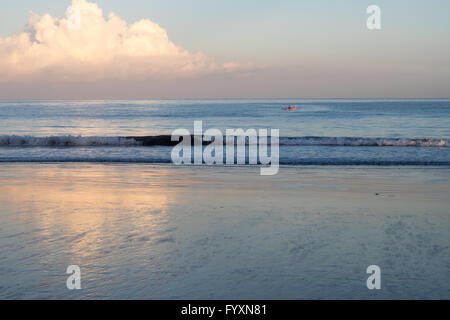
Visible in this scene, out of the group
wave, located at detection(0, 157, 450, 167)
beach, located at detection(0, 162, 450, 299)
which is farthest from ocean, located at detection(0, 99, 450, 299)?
wave, located at detection(0, 157, 450, 167)

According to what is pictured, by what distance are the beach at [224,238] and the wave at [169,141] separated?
40.0ft

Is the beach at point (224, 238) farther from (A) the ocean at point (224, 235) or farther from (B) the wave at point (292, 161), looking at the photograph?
(B) the wave at point (292, 161)

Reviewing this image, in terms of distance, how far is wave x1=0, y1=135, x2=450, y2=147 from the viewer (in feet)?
69.8

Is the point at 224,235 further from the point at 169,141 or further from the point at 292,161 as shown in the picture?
the point at 169,141

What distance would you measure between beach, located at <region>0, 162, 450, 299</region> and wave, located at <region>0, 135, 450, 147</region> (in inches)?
480

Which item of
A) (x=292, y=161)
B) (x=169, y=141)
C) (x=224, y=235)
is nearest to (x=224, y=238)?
(x=224, y=235)

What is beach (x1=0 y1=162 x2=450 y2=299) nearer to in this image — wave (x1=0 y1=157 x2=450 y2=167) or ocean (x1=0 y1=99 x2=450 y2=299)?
ocean (x1=0 y1=99 x2=450 y2=299)

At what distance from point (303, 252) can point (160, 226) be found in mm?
1959

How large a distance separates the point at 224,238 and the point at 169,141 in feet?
59.6

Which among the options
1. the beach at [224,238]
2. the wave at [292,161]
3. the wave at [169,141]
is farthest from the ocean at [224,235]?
the wave at [169,141]

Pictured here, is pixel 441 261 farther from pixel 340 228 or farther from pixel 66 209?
pixel 66 209

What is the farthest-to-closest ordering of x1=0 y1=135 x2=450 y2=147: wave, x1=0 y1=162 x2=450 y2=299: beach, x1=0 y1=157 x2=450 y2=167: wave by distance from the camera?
x1=0 y1=135 x2=450 y2=147: wave
x1=0 y1=157 x2=450 y2=167: wave
x1=0 y1=162 x2=450 y2=299: beach

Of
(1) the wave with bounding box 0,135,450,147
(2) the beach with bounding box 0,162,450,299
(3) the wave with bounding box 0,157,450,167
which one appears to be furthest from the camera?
(1) the wave with bounding box 0,135,450,147
